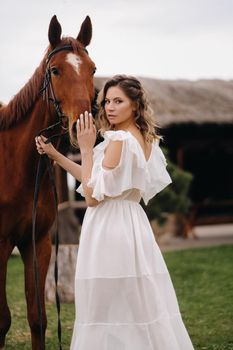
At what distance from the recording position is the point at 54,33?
3701 mm

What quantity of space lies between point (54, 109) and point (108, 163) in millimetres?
751

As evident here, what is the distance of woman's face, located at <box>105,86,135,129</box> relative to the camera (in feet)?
10.9

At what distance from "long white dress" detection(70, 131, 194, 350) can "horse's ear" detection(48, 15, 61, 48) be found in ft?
2.67

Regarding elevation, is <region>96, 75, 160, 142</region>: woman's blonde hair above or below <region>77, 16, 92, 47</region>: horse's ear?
below

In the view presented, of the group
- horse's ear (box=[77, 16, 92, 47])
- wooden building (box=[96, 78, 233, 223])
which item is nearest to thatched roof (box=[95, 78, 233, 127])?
wooden building (box=[96, 78, 233, 223])

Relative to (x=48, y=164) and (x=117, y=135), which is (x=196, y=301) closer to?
(x=48, y=164)

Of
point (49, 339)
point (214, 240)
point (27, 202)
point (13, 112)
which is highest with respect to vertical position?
point (13, 112)

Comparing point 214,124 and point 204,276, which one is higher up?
point 214,124

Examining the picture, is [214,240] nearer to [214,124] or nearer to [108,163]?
[214,124]

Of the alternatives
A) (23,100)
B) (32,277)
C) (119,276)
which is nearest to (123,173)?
(119,276)

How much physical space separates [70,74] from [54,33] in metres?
0.35

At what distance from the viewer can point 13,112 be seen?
4.04 metres

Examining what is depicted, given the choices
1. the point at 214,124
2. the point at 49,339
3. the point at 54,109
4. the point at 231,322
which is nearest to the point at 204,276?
the point at 231,322

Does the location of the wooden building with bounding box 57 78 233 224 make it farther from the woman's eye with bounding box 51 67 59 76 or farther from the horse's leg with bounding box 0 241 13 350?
the woman's eye with bounding box 51 67 59 76
